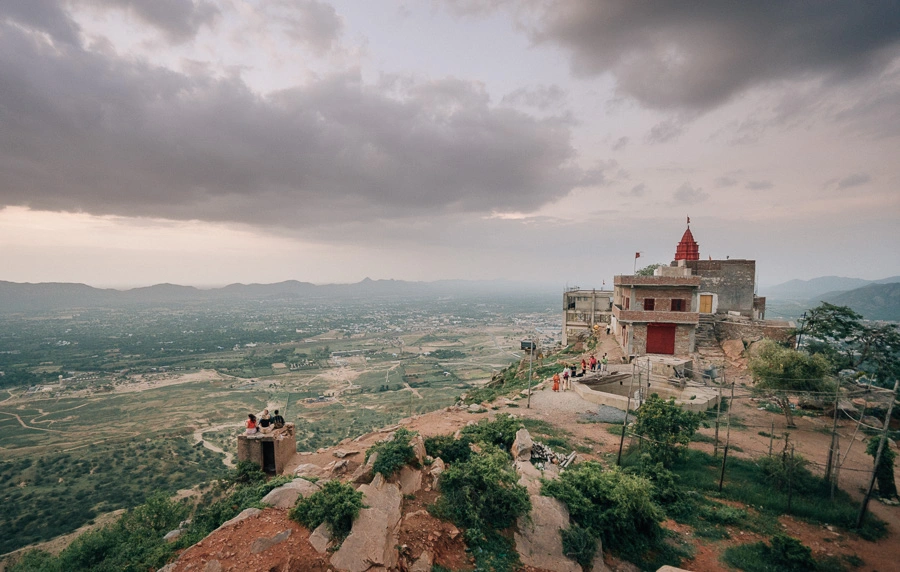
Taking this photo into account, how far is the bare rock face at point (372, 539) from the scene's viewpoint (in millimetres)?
6840

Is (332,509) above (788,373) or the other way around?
the other way around

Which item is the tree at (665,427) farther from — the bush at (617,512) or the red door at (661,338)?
the red door at (661,338)

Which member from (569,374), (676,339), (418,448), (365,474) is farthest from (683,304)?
(365,474)

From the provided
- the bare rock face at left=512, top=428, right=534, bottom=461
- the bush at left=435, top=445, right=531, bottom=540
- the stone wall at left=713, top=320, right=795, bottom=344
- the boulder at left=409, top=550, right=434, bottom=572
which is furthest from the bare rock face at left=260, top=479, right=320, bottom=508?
the stone wall at left=713, top=320, right=795, bottom=344

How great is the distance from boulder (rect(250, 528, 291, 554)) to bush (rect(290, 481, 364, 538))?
0.45m

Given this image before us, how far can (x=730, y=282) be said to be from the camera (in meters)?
29.4

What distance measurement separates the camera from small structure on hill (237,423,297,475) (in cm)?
1484

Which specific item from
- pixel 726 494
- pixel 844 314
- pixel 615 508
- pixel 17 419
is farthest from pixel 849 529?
pixel 17 419

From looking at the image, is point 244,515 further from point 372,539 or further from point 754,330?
point 754,330

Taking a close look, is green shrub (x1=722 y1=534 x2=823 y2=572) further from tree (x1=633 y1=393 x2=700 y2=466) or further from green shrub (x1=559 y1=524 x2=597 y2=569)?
tree (x1=633 y1=393 x2=700 y2=466)

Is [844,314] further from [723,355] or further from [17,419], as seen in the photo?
[17,419]

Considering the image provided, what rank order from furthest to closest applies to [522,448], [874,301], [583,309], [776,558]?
[874,301] → [583,309] → [522,448] → [776,558]

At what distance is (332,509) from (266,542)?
1279 mm

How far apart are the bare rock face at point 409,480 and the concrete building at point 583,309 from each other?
117 feet
